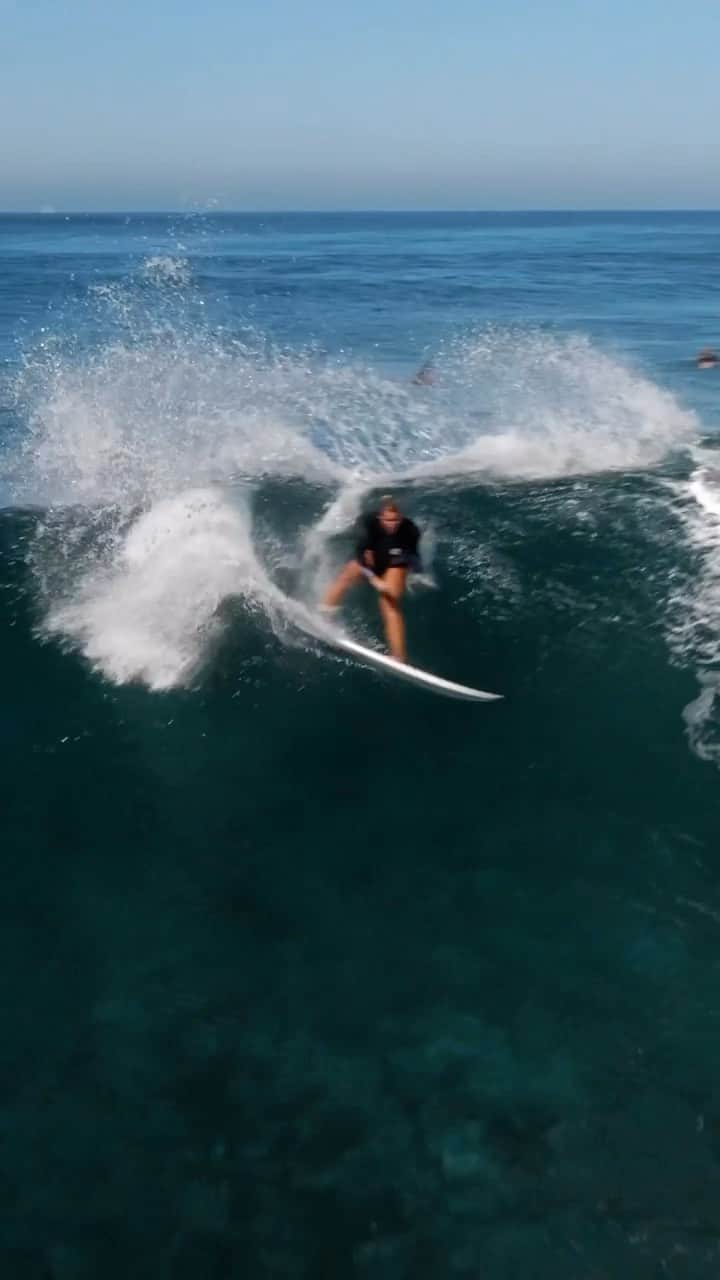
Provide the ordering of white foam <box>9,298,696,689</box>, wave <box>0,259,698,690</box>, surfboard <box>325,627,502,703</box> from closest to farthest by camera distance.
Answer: surfboard <box>325,627,502,703</box>
white foam <box>9,298,696,689</box>
wave <box>0,259,698,690</box>

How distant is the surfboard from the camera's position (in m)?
12.1

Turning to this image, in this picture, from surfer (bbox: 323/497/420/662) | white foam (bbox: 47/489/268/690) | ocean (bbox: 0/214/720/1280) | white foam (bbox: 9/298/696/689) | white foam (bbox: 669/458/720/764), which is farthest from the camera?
white foam (bbox: 9/298/696/689)

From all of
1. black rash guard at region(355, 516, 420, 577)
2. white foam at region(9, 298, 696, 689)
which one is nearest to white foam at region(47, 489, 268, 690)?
white foam at region(9, 298, 696, 689)

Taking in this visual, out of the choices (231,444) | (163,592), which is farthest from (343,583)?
(231,444)

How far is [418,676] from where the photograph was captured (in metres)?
12.2

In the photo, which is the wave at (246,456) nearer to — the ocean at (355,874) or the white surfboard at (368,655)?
the ocean at (355,874)

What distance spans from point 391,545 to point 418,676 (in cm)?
160

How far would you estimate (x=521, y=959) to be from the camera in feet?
28.0

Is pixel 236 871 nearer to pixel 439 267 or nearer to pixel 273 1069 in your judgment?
pixel 273 1069

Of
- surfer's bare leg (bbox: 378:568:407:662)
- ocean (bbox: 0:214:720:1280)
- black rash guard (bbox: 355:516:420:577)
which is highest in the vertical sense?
black rash guard (bbox: 355:516:420:577)

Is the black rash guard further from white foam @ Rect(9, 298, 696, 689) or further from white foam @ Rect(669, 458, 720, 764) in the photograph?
white foam @ Rect(669, 458, 720, 764)

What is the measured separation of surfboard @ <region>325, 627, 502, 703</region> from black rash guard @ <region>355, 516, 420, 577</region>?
96 cm

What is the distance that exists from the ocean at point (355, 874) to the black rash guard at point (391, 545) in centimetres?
122

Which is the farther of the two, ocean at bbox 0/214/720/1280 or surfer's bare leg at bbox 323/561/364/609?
surfer's bare leg at bbox 323/561/364/609
